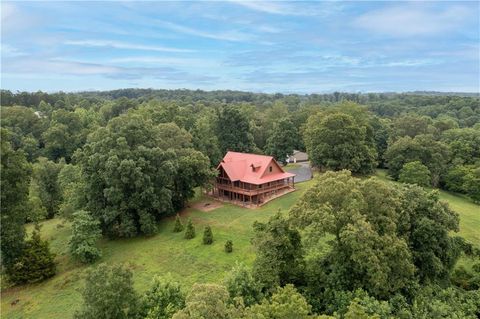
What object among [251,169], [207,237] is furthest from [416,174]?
[207,237]

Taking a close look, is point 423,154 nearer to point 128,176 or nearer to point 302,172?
point 302,172

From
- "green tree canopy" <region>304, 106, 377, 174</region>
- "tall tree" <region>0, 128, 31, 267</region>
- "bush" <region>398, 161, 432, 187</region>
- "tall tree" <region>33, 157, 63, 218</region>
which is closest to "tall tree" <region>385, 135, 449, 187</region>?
"bush" <region>398, 161, 432, 187</region>

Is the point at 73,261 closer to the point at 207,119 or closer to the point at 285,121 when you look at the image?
the point at 207,119

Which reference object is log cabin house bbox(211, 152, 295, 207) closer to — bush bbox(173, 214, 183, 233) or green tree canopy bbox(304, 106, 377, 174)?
green tree canopy bbox(304, 106, 377, 174)

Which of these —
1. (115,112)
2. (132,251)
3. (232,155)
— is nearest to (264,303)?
(132,251)

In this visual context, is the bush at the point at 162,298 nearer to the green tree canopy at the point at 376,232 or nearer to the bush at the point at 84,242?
the green tree canopy at the point at 376,232

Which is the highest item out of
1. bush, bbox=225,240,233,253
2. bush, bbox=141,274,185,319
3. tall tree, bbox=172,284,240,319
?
tall tree, bbox=172,284,240,319
